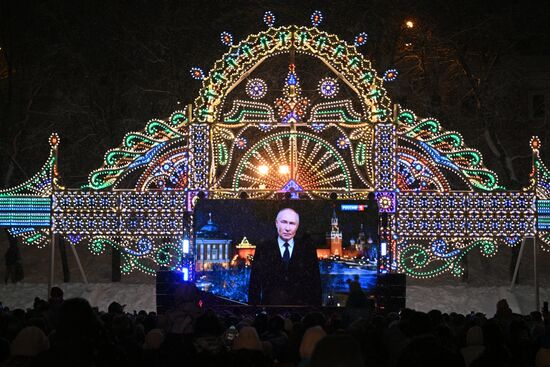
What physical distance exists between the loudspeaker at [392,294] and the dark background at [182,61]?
372 inches

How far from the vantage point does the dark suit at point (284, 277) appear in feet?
63.7

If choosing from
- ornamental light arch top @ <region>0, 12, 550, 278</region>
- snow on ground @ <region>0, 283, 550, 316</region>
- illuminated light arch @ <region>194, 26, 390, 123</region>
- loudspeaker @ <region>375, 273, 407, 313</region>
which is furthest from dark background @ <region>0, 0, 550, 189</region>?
loudspeaker @ <region>375, 273, 407, 313</region>

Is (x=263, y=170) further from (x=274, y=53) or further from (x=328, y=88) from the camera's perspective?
(x=274, y=53)

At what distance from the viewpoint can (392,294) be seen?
19172mm

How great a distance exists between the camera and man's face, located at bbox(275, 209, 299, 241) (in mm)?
19516

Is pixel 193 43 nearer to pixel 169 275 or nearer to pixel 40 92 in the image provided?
pixel 40 92

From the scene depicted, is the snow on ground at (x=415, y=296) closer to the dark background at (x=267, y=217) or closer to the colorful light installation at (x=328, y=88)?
the dark background at (x=267, y=217)

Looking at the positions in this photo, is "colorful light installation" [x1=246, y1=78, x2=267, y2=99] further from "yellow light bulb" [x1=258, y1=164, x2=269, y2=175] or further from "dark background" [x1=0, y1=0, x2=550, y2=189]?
"dark background" [x1=0, y1=0, x2=550, y2=189]

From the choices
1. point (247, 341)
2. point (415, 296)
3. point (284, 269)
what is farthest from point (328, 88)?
point (247, 341)

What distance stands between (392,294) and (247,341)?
9021 millimetres

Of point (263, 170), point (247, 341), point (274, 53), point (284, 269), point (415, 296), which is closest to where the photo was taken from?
point (247, 341)

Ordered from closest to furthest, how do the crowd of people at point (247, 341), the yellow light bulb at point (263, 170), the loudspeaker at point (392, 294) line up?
the crowd of people at point (247, 341)
the loudspeaker at point (392, 294)
the yellow light bulb at point (263, 170)

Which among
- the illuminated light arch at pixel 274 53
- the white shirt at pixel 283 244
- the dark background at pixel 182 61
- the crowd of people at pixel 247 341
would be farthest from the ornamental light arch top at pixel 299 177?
the dark background at pixel 182 61

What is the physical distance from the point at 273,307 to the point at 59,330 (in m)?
11.3
